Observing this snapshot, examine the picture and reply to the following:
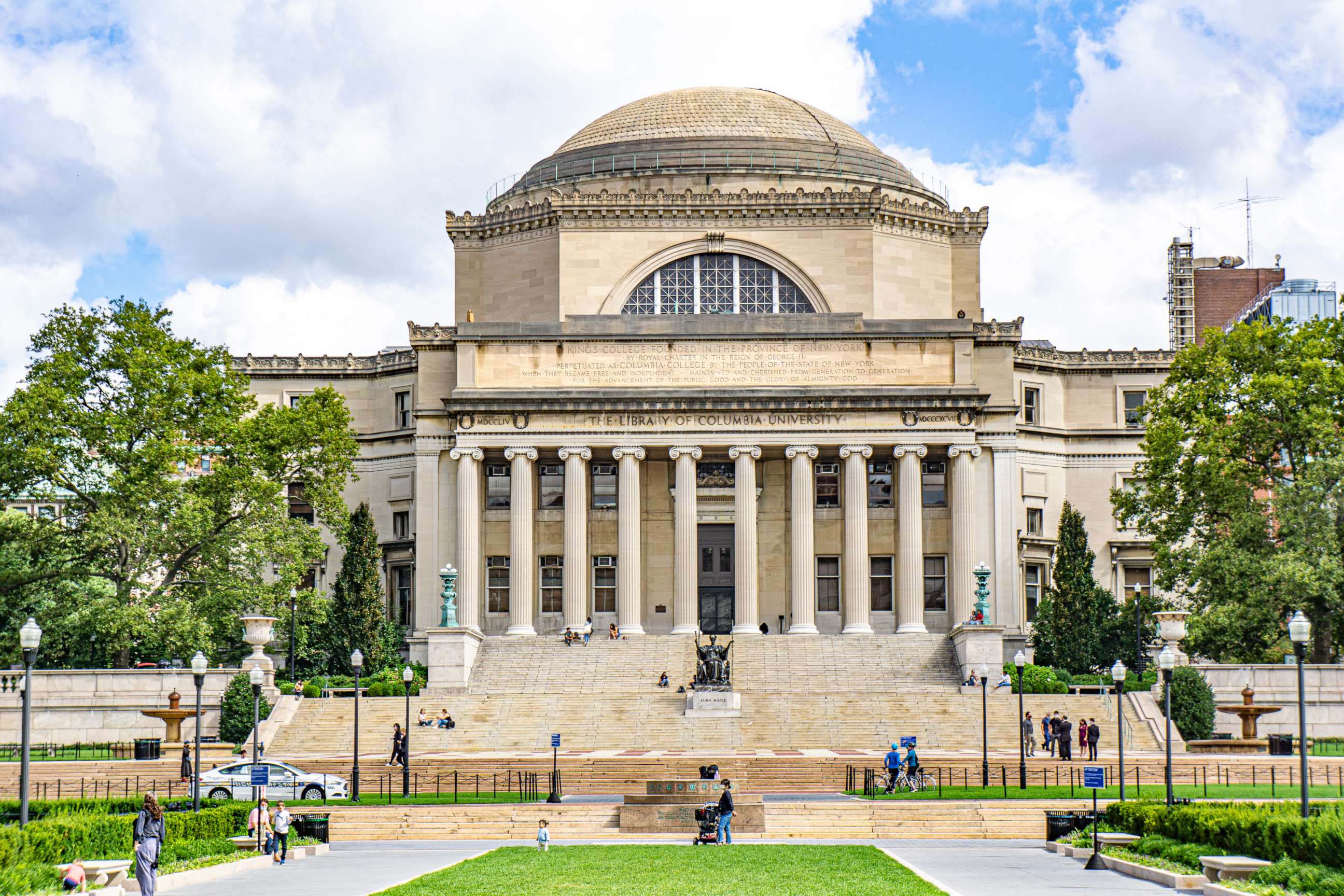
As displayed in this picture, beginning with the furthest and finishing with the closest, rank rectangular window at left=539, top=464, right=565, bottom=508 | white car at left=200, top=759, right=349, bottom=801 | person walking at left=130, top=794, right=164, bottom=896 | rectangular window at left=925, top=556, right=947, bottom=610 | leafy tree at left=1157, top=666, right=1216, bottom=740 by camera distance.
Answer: rectangular window at left=539, top=464, right=565, bottom=508 → rectangular window at left=925, top=556, right=947, bottom=610 → leafy tree at left=1157, top=666, right=1216, bottom=740 → white car at left=200, top=759, right=349, bottom=801 → person walking at left=130, top=794, right=164, bottom=896

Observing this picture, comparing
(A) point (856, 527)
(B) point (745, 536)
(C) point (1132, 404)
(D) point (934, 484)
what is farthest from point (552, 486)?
(C) point (1132, 404)

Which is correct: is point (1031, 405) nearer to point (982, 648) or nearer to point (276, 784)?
point (982, 648)

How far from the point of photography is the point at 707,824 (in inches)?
1513

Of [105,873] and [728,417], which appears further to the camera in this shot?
[728,417]

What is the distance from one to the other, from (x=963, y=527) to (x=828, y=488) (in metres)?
6.07

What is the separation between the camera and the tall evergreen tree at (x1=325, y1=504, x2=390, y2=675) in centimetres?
7094

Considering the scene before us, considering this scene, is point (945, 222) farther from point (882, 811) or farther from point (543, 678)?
point (882, 811)

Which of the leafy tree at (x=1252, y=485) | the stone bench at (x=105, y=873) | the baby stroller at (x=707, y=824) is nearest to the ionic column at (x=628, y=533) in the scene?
the leafy tree at (x=1252, y=485)

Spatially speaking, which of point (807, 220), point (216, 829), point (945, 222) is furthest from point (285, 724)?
point (945, 222)

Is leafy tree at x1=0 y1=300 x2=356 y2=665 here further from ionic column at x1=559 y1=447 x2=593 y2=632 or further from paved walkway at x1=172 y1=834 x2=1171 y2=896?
paved walkway at x1=172 y1=834 x2=1171 y2=896

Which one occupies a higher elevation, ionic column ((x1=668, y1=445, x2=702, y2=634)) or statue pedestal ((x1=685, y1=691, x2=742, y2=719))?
ionic column ((x1=668, y1=445, x2=702, y2=634))

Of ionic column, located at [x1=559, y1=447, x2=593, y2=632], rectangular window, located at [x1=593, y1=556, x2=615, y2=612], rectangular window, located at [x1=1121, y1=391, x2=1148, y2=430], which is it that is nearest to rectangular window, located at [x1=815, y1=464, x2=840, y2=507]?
rectangular window, located at [x1=593, y1=556, x2=615, y2=612]

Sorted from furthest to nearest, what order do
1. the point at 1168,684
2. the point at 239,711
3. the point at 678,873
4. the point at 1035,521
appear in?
the point at 1035,521 < the point at 239,711 < the point at 1168,684 < the point at 678,873

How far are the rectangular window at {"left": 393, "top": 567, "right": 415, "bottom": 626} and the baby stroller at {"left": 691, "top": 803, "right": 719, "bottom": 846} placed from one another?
41.3m
